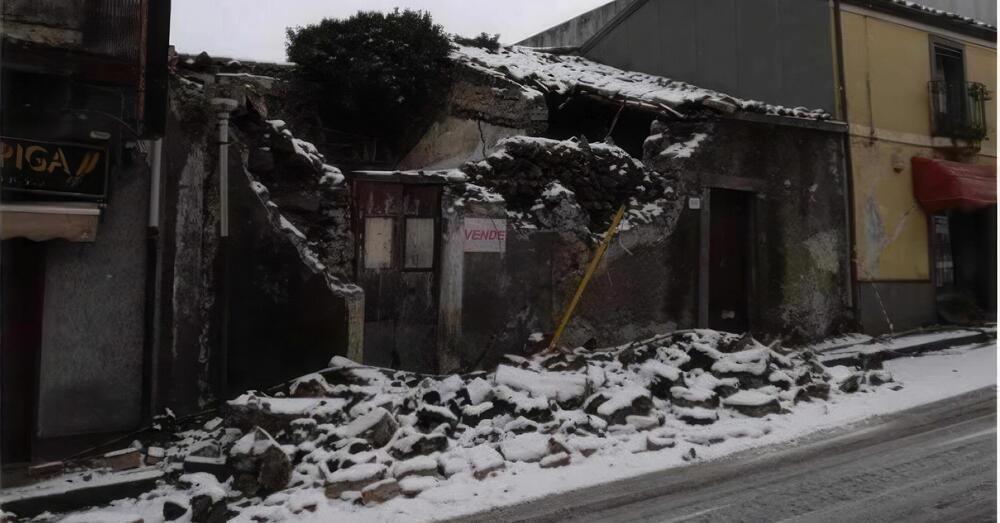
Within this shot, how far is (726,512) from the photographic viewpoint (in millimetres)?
4668

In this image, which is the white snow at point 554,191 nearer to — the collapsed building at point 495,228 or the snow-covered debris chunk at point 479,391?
the collapsed building at point 495,228

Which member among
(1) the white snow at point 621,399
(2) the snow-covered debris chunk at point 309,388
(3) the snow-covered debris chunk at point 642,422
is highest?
(2) the snow-covered debris chunk at point 309,388

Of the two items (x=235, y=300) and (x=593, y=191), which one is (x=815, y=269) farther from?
(x=235, y=300)

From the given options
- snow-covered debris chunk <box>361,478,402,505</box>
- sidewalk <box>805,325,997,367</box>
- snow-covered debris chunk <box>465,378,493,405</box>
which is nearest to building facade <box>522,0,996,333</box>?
sidewalk <box>805,325,997,367</box>

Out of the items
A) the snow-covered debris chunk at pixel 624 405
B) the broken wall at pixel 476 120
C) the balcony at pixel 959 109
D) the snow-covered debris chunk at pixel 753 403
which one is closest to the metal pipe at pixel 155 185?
the snow-covered debris chunk at pixel 624 405

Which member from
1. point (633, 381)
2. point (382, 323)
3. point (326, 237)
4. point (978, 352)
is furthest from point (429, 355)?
point (978, 352)

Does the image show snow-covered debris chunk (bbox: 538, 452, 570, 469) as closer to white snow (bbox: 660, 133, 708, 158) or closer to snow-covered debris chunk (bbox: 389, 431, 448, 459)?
snow-covered debris chunk (bbox: 389, 431, 448, 459)

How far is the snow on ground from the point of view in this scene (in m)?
4.98

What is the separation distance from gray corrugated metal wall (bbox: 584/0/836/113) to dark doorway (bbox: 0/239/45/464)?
1192cm

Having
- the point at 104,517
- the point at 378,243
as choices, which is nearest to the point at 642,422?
the point at 378,243

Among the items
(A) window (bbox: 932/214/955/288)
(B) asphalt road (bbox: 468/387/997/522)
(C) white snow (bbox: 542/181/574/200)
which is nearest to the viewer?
(B) asphalt road (bbox: 468/387/997/522)

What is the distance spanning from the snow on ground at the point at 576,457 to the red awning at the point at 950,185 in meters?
5.17

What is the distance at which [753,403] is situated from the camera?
7.34 metres

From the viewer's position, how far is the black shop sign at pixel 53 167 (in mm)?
5828
